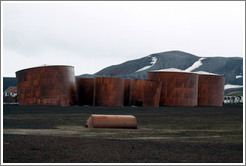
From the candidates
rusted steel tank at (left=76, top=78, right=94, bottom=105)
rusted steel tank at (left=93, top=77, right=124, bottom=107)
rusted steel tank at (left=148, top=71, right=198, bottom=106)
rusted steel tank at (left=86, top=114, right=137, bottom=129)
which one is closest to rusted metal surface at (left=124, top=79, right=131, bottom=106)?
rusted steel tank at (left=93, top=77, right=124, bottom=107)

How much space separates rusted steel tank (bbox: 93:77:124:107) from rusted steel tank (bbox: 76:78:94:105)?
2.09 meters

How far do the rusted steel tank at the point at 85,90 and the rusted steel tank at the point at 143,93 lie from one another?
173 inches

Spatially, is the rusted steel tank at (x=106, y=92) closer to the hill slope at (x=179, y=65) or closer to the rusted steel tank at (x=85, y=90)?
the rusted steel tank at (x=85, y=90)

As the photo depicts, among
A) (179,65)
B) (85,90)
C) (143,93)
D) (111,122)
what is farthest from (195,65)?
(111,122)

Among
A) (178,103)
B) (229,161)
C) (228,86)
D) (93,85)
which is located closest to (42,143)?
(229,161)

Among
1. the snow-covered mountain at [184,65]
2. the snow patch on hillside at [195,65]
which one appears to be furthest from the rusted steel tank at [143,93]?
the snow patch on hillside at [195,65]

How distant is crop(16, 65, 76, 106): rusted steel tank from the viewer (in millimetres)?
41594

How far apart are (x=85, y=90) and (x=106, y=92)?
384cm

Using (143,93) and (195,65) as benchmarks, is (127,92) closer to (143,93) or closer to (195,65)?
(143,93)

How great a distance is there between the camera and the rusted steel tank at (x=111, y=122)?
19188 millimetres

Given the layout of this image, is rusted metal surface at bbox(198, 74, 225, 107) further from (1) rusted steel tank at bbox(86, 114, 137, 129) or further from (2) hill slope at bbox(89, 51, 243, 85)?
(2) hill slope at bbox(89, 51, 243, 85)

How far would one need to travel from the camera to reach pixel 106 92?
4341cm

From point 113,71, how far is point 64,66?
15290 centimetres

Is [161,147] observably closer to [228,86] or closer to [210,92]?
[210,92]
